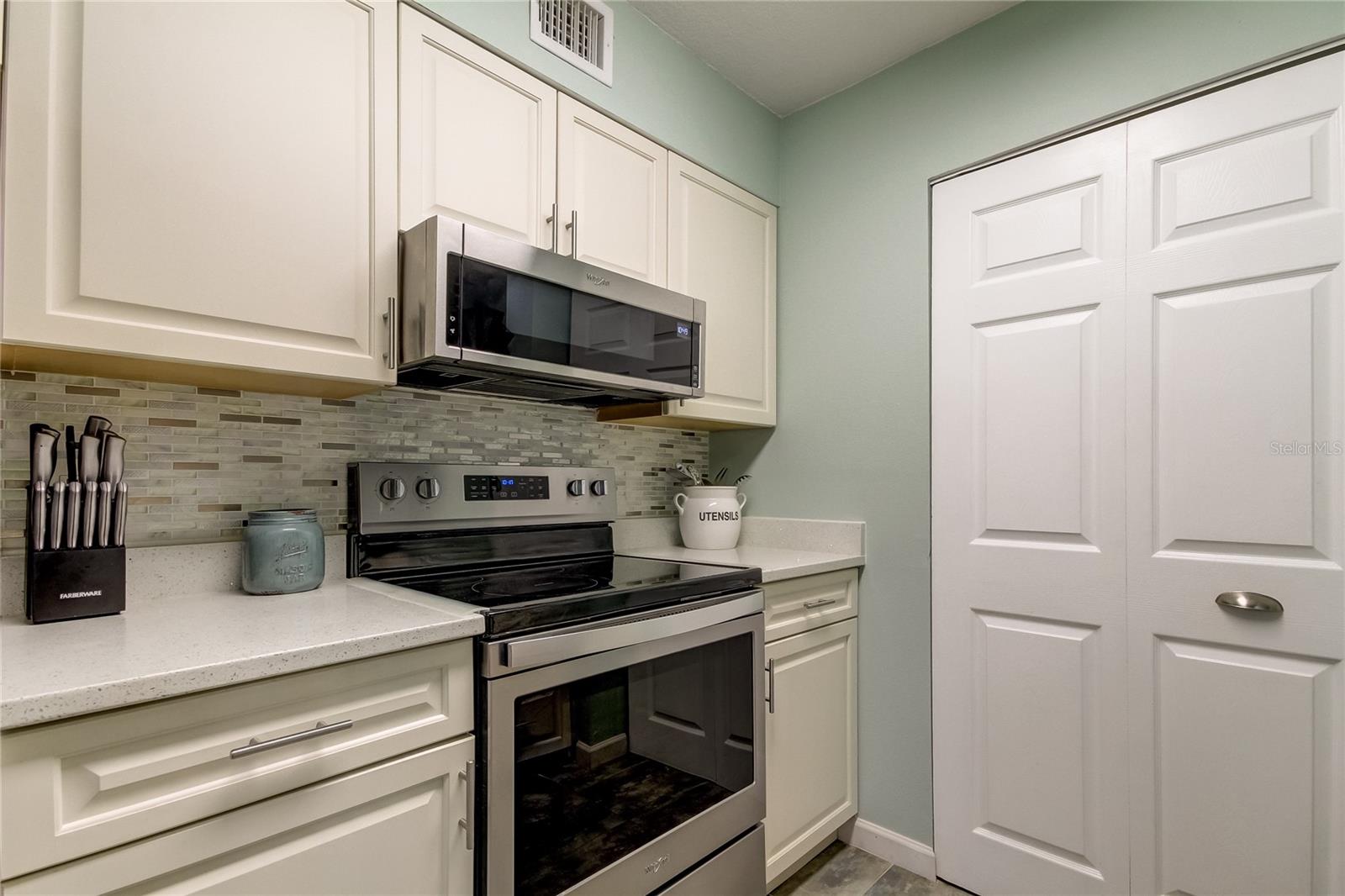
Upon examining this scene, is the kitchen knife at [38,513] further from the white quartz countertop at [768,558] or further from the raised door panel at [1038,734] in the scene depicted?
the raised door panel at [1038,734]

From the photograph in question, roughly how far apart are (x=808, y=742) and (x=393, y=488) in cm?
134

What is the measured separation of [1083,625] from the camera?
1709 mm

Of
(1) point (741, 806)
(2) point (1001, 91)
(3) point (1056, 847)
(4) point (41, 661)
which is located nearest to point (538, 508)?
(1) point (741, 806)

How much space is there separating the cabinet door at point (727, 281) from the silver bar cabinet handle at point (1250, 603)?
1.32m

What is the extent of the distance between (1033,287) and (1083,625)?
0.91m

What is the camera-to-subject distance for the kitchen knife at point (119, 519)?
114cm

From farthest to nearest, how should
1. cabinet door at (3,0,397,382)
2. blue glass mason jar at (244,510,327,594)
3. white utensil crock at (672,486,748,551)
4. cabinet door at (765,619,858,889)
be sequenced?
white utensil crock at (672,486,748,551) → cabinet door at (765,619,858,889) → blue glass mason jar at (244,510,327,594) → cabinet door at (3,0,397,382)

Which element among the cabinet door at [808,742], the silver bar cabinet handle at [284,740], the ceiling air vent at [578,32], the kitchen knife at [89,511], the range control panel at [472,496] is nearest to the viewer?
the silver bar cabinet handle at [284,740]

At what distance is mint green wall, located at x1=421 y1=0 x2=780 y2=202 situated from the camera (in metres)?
1.57

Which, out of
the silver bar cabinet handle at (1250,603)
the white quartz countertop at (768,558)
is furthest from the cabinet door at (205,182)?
the silver bar cabinet handle at (1250,603)

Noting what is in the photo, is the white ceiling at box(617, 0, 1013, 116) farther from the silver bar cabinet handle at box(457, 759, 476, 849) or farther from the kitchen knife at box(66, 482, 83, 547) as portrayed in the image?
the silver bar cabinet handle at box(457, 759, 476, 849)

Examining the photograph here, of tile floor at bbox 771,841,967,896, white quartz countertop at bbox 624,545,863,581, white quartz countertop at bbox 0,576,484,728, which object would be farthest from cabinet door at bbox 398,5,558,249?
tile floor at bbox 771,841,967,896

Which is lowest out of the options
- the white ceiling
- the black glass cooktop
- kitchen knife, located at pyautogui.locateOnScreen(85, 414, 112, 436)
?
the black glass cooktop

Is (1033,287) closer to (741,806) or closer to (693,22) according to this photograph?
(693,22)
